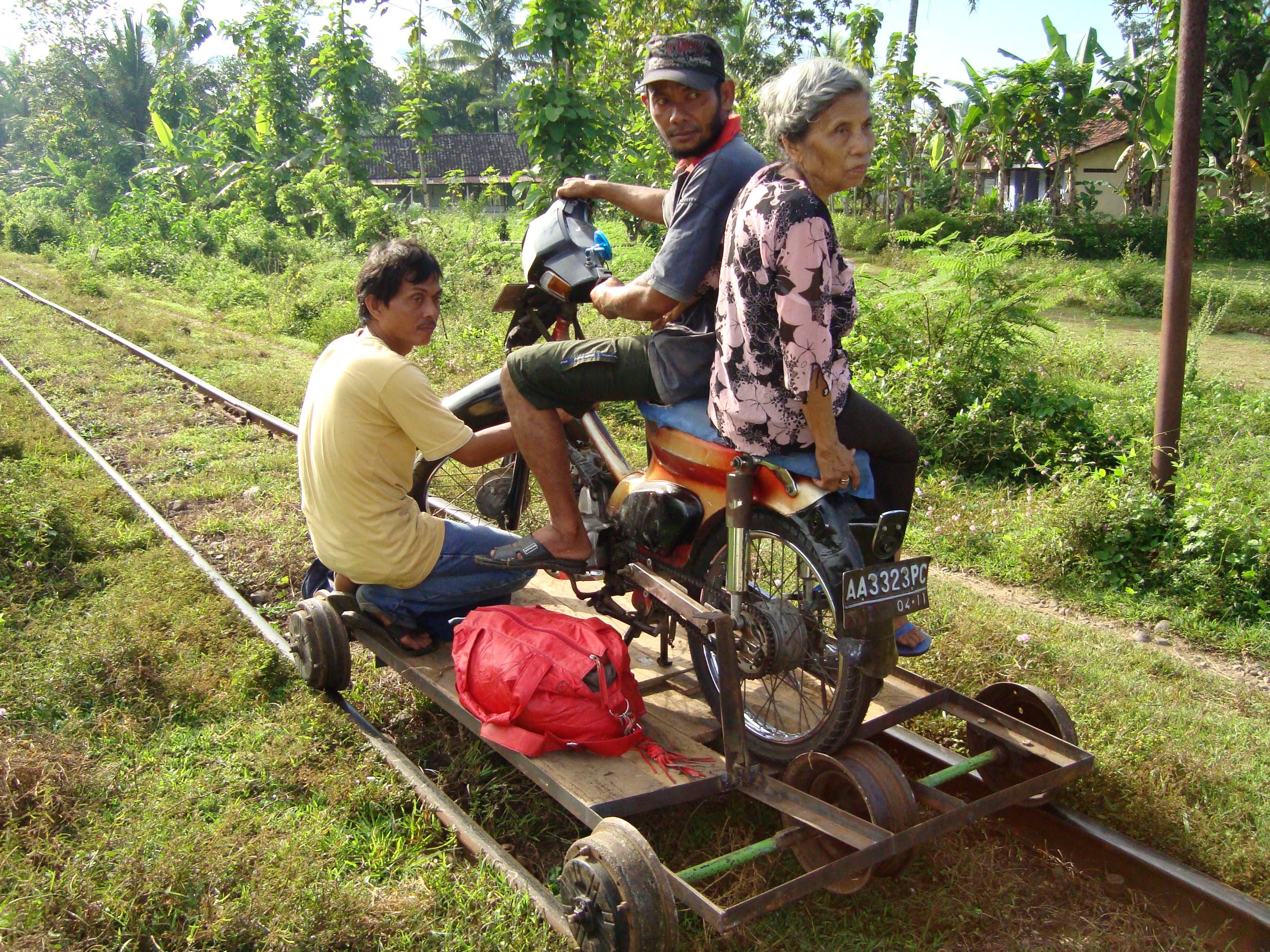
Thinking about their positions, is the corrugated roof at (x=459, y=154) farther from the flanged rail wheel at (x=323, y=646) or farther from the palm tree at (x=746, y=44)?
the flanged rail wheel at (x=323, y=646)

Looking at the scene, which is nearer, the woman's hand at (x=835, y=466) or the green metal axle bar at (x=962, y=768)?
the woman's hand at (x=835, y=466)

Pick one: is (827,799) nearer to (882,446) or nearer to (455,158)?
(882,446)

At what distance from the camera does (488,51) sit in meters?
49.6

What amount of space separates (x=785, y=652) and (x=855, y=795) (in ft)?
1.55

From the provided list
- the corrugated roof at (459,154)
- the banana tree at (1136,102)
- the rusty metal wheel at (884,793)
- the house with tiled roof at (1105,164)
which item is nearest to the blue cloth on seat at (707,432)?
the rusty metal wheel at (884,793)

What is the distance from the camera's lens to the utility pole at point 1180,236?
5090 millimetres

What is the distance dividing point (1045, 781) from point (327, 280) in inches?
565

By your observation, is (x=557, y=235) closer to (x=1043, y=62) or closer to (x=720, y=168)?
(x=720, y=168)

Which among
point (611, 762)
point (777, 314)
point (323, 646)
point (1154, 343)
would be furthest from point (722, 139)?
point (1154, 343)

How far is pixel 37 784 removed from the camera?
3191 mm

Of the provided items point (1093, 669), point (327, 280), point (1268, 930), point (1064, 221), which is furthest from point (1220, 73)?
point (1268, 930)

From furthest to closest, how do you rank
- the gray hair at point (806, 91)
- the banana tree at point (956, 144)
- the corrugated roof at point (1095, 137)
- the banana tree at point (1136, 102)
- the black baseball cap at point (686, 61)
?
the corrugated roof at point (1095, 137), the banana tree at point (956, 144), the banana tree at point (1136, 102), the black baseball cap at point (686, 61), the gray hair at point (806, 91)

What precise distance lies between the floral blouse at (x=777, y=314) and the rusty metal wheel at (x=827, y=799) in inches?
38.1

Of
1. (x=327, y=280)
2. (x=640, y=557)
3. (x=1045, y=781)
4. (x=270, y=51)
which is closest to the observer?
(x=1045, y=781)
